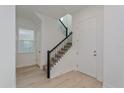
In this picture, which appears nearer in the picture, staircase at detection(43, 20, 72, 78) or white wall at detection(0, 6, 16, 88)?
white wall at detection(0, 6, 16, 88)

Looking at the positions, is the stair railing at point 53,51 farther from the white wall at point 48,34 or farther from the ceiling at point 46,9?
the ceiling at point 46,9

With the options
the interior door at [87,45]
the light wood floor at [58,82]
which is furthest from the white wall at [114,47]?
the interior door at [87,45]

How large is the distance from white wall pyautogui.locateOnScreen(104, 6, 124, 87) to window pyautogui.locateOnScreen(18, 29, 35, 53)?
4068 millimetres

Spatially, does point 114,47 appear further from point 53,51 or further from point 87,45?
point 53,51

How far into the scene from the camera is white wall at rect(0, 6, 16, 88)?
6.09 ft

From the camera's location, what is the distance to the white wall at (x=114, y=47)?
1979 millimetres

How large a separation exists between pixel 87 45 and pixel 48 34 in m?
2.13

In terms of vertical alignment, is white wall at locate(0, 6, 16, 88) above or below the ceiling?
below

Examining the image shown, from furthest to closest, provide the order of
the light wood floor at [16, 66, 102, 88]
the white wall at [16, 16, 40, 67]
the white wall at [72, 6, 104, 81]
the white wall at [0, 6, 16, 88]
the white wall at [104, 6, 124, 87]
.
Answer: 1. the white wall at [16, 16, 40, 67]
2. the white wall at [72, 6, 104, 81]
3. the light wood floor at [16, 66, 102, 88]
4. the white wall at [104, 6, 124, 87]
5. the white wall at [0, 6, 16, 88]

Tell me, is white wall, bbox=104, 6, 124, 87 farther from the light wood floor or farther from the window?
the window

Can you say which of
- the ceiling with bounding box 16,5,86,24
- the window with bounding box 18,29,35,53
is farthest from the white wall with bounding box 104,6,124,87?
the window with bounding box 18,29,35,53

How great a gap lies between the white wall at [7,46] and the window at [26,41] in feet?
9.33

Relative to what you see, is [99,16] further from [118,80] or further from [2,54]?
[2,54]
